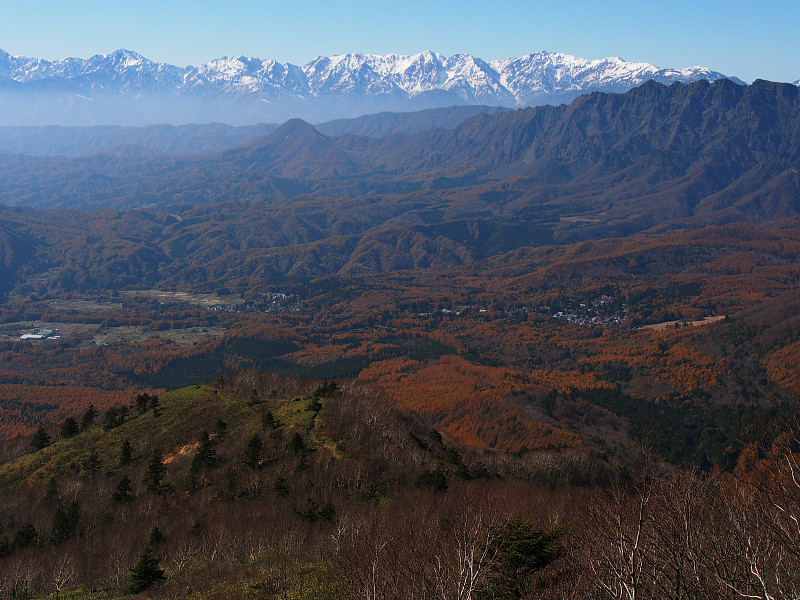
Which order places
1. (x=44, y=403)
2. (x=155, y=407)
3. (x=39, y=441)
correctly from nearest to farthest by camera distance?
1. (x=39, y=441)
2. (x=155, y=407)
3. (x=44, y=403)

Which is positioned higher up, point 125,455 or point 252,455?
point 252,455

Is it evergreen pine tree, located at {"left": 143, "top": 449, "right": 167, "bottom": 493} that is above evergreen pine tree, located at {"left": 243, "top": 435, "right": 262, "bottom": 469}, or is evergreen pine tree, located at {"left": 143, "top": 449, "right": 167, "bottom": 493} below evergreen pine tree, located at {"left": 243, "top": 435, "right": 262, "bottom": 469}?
below

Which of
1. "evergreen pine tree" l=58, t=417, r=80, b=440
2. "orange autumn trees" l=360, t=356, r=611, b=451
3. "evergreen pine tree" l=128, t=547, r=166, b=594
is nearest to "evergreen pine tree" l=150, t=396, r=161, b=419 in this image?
"evergreen pine tree" l=58, t=417, r=80, b=440

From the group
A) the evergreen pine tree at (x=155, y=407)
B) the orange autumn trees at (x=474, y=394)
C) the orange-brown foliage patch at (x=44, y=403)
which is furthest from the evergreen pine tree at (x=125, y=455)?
the orange-brown foliage patch at (x=44, y=403)

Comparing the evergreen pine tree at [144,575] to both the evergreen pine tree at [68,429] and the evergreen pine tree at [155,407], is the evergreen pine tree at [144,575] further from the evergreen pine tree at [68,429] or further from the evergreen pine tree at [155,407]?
the evergreen pine tree at [68,429]

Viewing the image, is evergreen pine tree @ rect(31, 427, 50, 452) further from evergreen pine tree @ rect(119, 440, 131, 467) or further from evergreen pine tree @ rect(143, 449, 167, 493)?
evergreen pine tree @ rect(143, 449, 167, 493)

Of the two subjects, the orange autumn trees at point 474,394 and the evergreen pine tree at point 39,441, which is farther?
the orange autumn trees at point 474,394

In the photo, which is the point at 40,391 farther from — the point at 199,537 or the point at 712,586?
the point at 712,586

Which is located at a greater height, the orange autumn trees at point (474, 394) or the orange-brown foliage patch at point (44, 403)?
the orange autumn trees at point (474, 394)

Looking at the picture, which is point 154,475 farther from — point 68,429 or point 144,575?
point 68,429

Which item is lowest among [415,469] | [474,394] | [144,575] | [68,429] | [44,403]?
[44,403]

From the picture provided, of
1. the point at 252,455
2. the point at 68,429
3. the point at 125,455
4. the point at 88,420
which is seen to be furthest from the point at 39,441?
the point at 252,455

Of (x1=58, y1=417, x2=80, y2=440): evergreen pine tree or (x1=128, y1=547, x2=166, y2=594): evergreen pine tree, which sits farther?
(x1=58, y1=417, x2=80, y2=440): evergreen pine tree

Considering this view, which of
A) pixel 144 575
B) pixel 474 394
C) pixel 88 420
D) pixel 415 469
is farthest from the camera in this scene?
pixel 474 394
